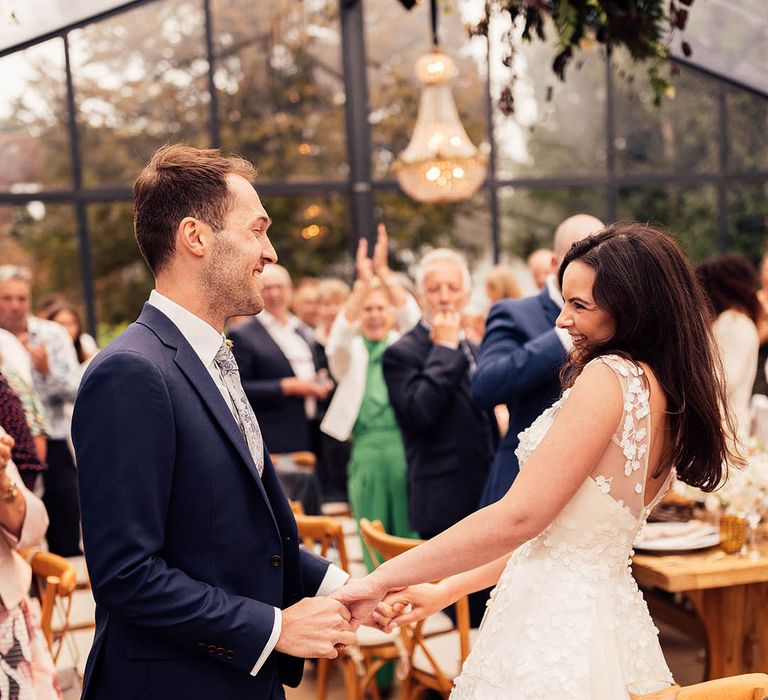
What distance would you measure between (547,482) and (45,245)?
636cm

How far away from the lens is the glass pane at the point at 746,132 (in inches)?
334

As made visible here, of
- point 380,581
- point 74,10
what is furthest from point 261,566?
point 74,10

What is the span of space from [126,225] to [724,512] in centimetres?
572

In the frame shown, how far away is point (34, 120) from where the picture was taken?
7.13 meters

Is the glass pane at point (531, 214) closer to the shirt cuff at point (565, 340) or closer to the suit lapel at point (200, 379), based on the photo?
the shirt cuff at point (565, 340)

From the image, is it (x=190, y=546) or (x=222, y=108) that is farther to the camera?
(x=222, y=108)

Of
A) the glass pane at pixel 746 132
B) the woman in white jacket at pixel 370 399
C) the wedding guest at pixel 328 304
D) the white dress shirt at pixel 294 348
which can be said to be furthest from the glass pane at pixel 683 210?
the woman in white jacket at pixel 370 399

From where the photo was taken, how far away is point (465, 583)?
207cm

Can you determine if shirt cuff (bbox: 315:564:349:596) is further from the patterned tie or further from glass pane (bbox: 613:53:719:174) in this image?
glass pane (bbox: 613:53:719:174)

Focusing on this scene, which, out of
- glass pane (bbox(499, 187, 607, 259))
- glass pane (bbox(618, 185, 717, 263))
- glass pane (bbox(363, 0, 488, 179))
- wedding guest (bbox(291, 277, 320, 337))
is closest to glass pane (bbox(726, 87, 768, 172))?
glass pane (bbox(618, 185, 717, 263))

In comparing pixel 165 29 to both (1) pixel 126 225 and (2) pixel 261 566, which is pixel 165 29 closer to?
(1) pixel 126 225

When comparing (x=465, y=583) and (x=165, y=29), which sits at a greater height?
(x=165, y=29)

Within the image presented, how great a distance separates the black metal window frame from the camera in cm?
725

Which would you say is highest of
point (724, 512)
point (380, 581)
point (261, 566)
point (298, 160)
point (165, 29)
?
point (165, 29)
